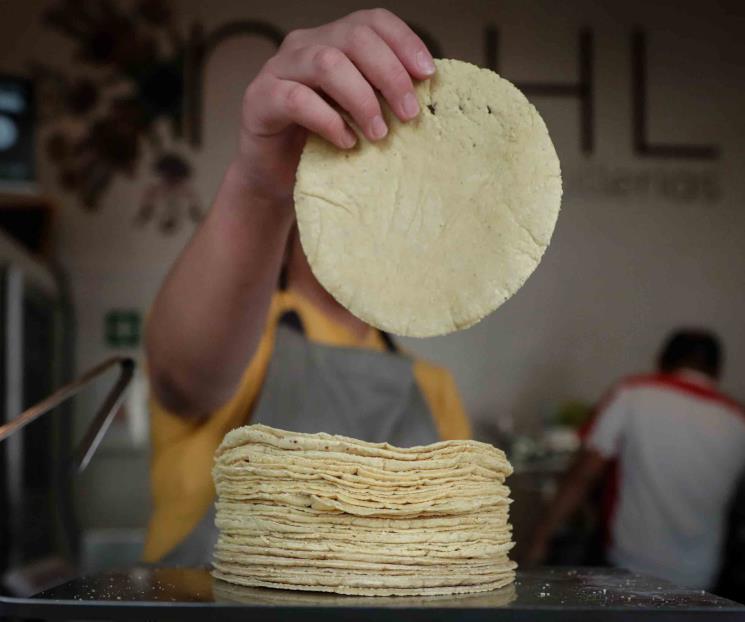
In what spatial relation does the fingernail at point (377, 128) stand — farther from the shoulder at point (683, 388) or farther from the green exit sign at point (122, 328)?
the green exit sign at point (122, 328)

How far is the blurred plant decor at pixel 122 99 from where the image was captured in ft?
14.3

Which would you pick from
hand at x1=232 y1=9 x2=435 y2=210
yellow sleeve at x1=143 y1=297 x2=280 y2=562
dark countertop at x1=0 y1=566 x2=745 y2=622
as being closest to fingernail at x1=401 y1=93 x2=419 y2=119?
hand at x1=232 y1=9 x2=435 y2=210

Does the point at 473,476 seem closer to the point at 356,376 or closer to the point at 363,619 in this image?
the point at 363,619

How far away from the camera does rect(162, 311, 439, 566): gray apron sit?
157cm

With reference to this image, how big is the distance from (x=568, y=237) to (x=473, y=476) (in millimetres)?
3683

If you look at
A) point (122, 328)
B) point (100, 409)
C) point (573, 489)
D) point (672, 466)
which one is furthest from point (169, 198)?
point (100, 409)

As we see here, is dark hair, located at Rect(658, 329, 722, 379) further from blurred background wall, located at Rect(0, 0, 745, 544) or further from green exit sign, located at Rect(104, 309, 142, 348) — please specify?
green exit sign, located at Rect(104, 309, 142, 348)

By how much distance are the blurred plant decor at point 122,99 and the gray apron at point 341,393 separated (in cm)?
287

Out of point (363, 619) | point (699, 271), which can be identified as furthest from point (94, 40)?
point (363, 619)

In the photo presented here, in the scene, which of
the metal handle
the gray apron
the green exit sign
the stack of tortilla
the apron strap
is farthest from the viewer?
the green exit sign

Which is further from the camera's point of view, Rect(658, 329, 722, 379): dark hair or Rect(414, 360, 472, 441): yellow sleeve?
Rect(658, 329, 722, 379): dark hair

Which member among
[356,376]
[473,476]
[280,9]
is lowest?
[473,476]

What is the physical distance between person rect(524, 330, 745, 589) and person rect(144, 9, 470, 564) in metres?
1.56

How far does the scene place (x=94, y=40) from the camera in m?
4.40
